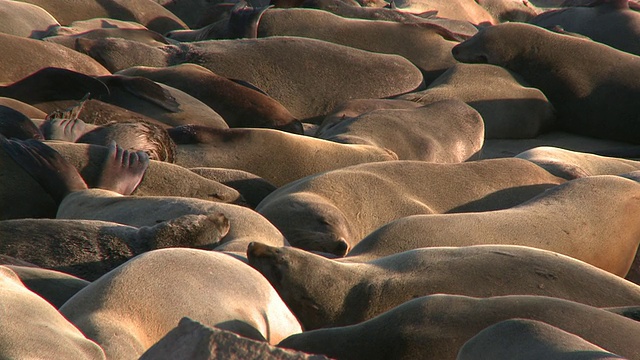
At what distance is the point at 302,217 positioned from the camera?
5188 millimetres

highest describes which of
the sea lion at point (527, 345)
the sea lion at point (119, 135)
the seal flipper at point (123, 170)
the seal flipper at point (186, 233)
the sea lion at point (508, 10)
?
the sea lion at point (527, 345)

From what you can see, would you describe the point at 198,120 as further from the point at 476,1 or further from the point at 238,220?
the point at 476,1

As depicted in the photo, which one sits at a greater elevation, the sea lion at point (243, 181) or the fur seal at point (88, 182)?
the fur seal at point (88, 182)

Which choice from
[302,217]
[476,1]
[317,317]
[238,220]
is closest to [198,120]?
[302,217]

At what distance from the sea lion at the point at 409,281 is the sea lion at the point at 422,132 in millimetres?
3255

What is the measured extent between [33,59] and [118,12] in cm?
360

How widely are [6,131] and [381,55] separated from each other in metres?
4.19

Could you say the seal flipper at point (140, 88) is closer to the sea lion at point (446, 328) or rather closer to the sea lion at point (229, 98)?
the sea lion at point (229, 98)

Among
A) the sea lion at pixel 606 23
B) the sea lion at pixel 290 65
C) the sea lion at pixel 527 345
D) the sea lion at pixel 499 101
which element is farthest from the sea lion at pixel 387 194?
the sea lion at pixel 606 23

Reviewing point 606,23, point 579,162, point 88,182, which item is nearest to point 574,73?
point 579,162

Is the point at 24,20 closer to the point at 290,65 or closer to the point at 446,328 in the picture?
the point at 290,65

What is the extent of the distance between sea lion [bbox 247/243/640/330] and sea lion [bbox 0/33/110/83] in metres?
4.03

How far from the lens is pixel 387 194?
5723 millimetres

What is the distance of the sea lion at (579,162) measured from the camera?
6.48 meters
